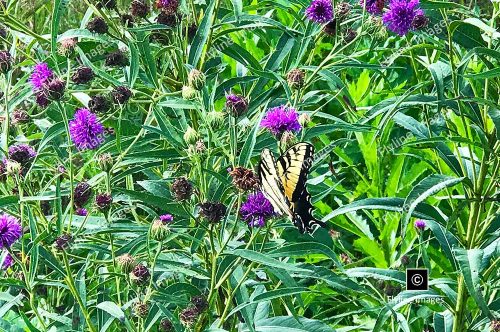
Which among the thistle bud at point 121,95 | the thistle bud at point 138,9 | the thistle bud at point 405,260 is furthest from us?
the thistle bud at point 405,260

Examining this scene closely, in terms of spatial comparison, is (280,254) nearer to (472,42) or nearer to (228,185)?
(228,185)

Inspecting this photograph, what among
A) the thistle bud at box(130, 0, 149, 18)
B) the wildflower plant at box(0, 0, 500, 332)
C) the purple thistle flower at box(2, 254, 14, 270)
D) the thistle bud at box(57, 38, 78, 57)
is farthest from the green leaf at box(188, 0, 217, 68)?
the purple thistle flower at box(2, 254, 14, 270)

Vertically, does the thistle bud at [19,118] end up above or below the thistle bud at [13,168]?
below

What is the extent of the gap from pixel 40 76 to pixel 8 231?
341 mm

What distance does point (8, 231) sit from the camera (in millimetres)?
1582

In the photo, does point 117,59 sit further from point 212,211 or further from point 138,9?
point 212,211

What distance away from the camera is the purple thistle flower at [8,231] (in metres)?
1.58

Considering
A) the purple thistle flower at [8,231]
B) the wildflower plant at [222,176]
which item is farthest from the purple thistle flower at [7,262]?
the purple thistle flower at [8,231]

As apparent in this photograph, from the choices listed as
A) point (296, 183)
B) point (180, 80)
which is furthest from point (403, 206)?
point (180, 80)

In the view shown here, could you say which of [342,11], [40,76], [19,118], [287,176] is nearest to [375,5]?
[342,11]

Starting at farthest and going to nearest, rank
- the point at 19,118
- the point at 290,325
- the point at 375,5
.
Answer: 1. the point at 19,118
2. the point at 375,5
3. the point at 290,325

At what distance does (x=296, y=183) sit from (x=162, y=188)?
1.10 ft

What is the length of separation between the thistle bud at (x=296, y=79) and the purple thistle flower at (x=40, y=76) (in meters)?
0.48

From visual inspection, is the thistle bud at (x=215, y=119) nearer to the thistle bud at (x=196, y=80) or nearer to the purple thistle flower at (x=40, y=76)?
the thistle bud at (x=196, y=80)
